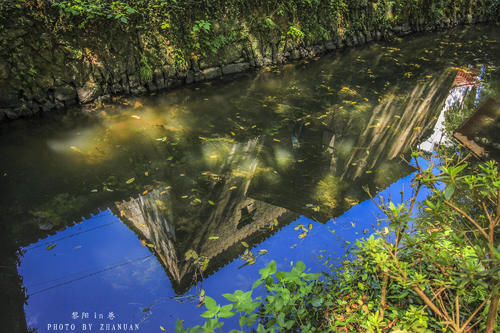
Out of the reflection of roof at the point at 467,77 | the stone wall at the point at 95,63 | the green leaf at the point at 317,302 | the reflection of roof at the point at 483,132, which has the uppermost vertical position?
the stone wall at the point at 95,63

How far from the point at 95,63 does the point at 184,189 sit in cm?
400

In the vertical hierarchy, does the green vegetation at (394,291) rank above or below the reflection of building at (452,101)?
above

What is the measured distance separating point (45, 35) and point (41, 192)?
3.40 meters

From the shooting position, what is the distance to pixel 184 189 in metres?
4.27

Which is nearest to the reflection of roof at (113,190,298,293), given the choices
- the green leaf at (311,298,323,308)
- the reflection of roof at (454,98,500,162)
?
the green leaf at (311,298,323,308)

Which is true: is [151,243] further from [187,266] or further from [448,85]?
[448,85]

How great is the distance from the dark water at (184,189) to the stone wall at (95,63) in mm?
470

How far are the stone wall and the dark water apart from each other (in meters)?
0.47

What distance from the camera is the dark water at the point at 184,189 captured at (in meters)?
3.13

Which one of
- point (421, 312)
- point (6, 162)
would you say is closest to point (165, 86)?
point (6, 162)

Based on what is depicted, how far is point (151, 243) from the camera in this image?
3.53m

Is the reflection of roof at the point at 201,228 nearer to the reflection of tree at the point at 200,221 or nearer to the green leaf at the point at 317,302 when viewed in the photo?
the reflection of tree at the point at 200,221

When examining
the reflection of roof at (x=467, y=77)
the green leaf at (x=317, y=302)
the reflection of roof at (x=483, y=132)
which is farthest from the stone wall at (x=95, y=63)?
the green leaf at (x=317, y=302)

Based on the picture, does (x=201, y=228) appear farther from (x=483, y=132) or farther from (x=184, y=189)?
(x=483, y=132)
